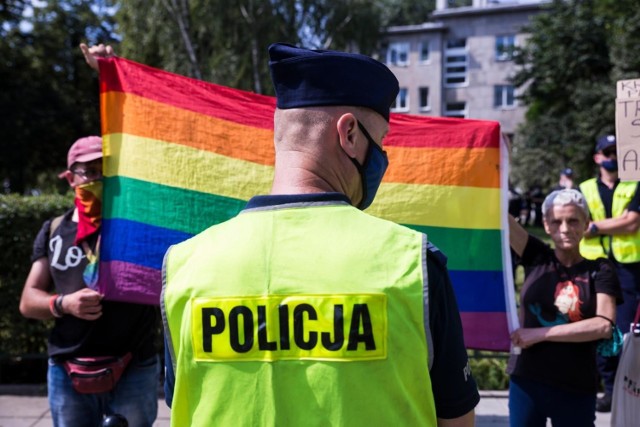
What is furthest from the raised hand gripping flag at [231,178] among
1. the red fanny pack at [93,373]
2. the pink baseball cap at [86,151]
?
the red fanny pack at [93,373]

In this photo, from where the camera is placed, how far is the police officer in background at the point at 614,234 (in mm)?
5281

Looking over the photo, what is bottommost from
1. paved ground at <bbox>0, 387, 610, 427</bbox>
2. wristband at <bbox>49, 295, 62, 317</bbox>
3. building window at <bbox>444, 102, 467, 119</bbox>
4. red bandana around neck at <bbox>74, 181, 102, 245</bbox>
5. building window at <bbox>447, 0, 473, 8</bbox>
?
paved ground at <bbox>0, 387, 610, 427</bbox>

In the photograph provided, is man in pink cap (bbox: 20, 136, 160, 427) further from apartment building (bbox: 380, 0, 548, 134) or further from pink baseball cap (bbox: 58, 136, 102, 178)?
apartment building (bbox: 380, 0, 548, 134)

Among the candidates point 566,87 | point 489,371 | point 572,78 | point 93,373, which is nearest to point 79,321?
point 93,373

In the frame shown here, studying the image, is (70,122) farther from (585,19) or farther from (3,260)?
(3,260)

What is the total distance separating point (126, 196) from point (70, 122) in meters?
32.3

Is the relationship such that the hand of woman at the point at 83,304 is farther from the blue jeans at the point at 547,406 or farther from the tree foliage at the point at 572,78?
the tree foliage at the point at 572,78

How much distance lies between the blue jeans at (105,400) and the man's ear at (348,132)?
85.6 inches

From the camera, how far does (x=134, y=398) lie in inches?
133

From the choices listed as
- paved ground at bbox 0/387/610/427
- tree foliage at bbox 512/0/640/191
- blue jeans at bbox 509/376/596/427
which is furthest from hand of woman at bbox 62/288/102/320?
tree foliage at bbox 512/0/640/191

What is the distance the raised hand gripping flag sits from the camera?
346cm

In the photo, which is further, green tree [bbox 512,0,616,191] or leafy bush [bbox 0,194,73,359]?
green tree [bbox 512,0,616,191]

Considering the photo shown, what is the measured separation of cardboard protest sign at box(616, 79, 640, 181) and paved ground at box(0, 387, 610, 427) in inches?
112

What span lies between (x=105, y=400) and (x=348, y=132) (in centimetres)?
231
